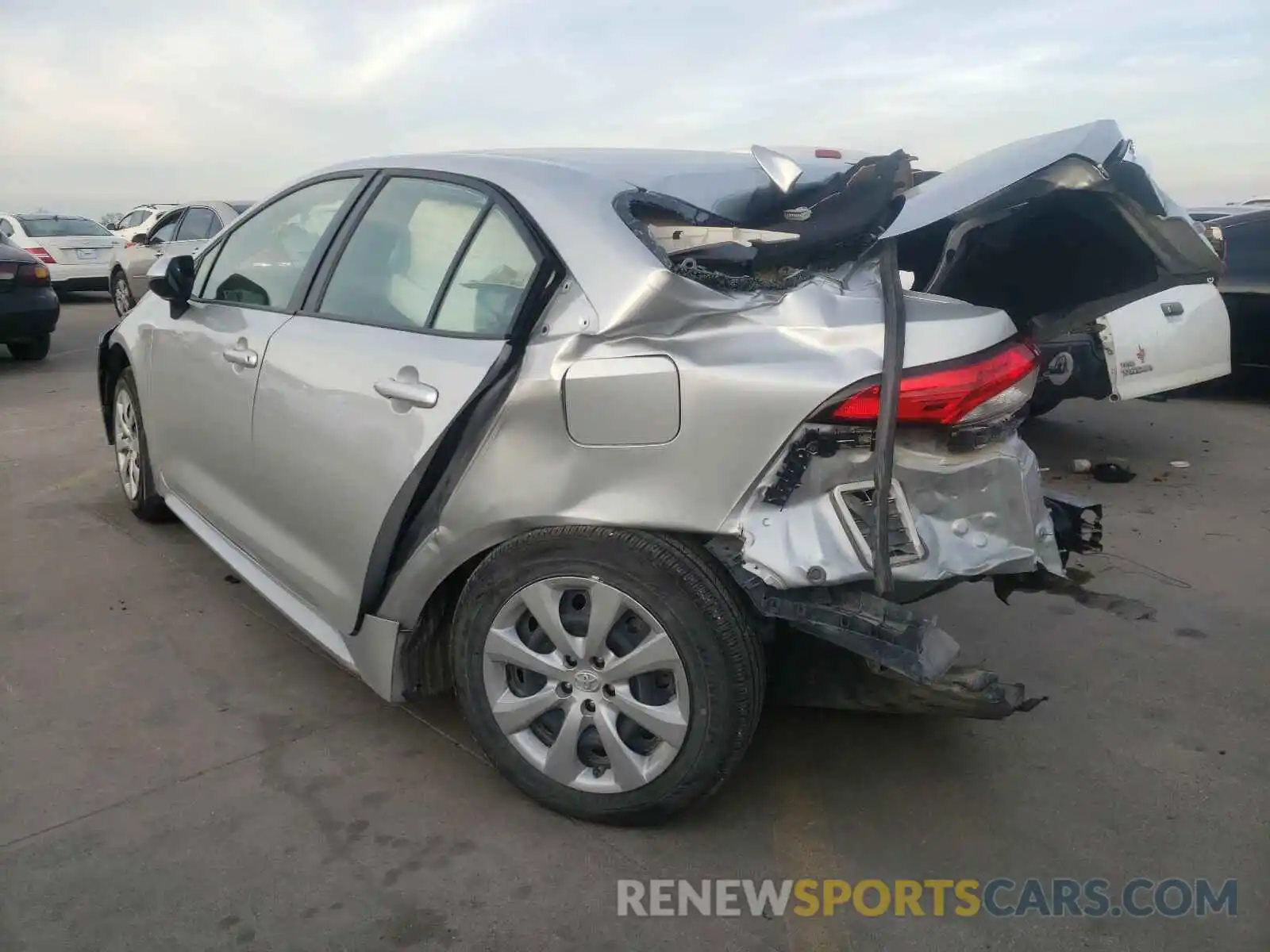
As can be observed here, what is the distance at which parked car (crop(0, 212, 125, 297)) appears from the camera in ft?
49.7

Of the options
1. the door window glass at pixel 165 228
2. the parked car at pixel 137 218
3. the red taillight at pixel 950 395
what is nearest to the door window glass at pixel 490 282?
the red taillight at pixel 950 395

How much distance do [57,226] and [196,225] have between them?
13.6 ft

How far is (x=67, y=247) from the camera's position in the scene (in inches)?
600

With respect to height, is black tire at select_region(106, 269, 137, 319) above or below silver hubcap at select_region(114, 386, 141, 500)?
below

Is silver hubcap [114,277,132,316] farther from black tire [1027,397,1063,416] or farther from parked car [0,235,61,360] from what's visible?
black tire [1027,397,1063,416]

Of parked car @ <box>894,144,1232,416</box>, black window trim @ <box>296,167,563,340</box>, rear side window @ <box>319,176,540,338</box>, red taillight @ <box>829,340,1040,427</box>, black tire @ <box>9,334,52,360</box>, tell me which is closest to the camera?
red taillight @ <box>829,340,1040,427</box>

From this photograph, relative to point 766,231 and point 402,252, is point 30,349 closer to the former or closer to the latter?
point 402,252

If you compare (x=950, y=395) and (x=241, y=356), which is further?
(x=241, y=356)

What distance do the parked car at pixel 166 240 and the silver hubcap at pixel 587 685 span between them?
36.6 feet

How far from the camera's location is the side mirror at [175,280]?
3973 mm

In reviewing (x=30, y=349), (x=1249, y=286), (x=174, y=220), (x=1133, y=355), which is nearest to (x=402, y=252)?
(x=1133, y=355)

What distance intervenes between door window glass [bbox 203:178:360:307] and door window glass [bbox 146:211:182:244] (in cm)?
1089

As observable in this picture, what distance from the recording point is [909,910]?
2.38 m

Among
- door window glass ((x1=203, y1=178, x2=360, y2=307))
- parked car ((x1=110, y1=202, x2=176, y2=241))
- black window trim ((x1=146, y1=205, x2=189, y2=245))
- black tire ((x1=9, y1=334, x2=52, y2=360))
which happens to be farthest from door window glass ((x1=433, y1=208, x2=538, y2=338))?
parked car ((x1=110, y1=202, x2=176, y2=241))
